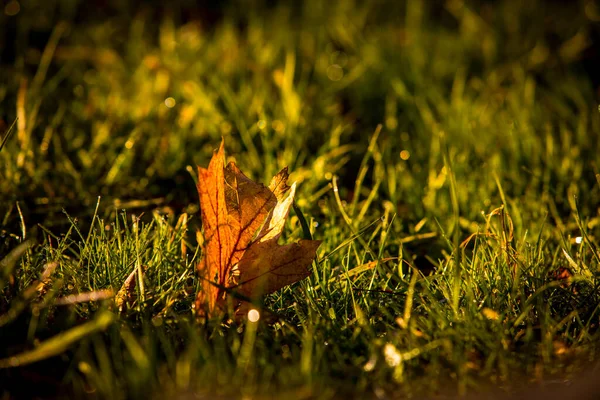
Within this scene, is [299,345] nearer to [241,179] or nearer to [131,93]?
[241,179]

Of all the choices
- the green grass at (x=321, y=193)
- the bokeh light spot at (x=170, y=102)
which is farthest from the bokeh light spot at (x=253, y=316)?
the bokeh light spot at (x=170, y=102)

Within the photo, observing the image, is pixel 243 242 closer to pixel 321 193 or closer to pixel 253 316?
pixel 253 316

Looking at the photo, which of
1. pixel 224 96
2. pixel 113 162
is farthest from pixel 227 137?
pixel 113 162

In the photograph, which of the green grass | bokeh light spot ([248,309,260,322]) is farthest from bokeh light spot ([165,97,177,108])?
bokeh light spot ([248,309,260,322])

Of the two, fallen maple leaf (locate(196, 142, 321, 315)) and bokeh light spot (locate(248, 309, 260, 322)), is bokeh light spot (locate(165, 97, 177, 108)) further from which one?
bokeh light spot (locate(248, 309, 260, 322))

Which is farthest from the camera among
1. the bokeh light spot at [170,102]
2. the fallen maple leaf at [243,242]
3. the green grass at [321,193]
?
the bokeh light spot at [170,102]

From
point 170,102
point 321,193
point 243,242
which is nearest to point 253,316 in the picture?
point 243,242

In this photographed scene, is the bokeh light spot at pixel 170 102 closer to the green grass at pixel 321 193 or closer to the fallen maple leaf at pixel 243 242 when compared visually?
the green grass at pixel 321 193
